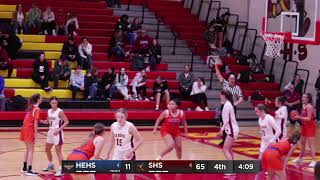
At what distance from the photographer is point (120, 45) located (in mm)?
23219

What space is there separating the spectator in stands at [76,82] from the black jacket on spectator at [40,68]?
89 cm

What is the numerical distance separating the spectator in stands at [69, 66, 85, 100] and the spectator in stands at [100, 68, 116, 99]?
76 centimetres

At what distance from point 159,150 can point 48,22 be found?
396 inches

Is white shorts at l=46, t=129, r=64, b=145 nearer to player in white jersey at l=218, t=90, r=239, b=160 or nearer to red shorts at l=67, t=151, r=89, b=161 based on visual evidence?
red shorts at l=67, t=151, r=89, b=161

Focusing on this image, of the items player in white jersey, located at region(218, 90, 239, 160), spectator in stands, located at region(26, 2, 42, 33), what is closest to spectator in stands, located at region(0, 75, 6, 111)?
spectator in stands, located at region(26, 2, 42, 33)

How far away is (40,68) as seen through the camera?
20.2 m

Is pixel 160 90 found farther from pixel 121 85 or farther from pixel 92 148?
pixel 92 148

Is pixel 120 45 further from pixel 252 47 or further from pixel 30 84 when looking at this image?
pixel 252 47

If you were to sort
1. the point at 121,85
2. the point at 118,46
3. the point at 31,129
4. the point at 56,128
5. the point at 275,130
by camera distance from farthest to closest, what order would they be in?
the point at 118,46
the point at 121,85
the point at 56,128
the point at 31,129
the point at 275,130

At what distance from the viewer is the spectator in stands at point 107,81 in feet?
68.5

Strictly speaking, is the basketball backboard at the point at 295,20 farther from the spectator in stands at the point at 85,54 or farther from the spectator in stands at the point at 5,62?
the spectator in stands at the point at 5,62

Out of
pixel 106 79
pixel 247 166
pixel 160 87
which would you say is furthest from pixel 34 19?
pixel 247 166

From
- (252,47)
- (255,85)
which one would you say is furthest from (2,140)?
(252,47)

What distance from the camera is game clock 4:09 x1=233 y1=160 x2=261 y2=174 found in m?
11.0
